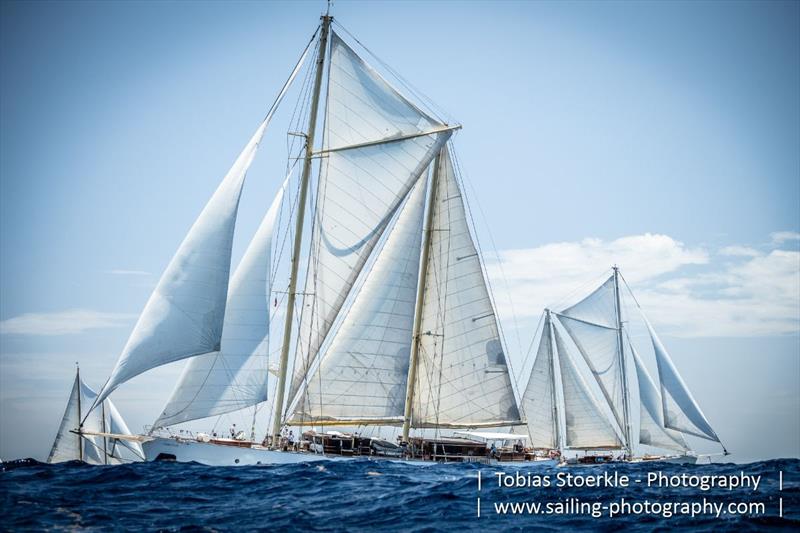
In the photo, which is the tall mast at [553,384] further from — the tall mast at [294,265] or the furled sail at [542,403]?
the tall mast at [294,265]

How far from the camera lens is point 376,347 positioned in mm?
39375

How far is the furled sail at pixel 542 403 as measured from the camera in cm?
5438

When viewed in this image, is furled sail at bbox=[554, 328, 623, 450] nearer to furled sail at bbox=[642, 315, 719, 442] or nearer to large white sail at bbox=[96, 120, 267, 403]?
furled sail at bbox=[642, 315, 719, 442]

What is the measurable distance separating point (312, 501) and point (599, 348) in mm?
39389

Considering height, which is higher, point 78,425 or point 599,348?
point 599,348

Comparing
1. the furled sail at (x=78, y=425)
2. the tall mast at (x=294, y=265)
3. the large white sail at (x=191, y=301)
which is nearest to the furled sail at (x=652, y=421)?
the tall mast at (x=294, y=265)

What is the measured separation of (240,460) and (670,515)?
756 inches

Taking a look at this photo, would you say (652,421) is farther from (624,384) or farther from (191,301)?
(191,301)

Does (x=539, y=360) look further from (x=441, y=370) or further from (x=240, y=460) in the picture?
(x=240, y=460)

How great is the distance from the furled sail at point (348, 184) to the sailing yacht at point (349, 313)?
0.25 feet

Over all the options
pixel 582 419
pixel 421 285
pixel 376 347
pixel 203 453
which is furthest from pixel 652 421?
pixel 203 453

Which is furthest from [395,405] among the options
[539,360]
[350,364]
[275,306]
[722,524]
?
[722,524]

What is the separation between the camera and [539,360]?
2181 inches

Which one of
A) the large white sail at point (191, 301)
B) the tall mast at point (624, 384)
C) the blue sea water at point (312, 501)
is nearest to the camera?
the blue sea water at point (312, 501)
